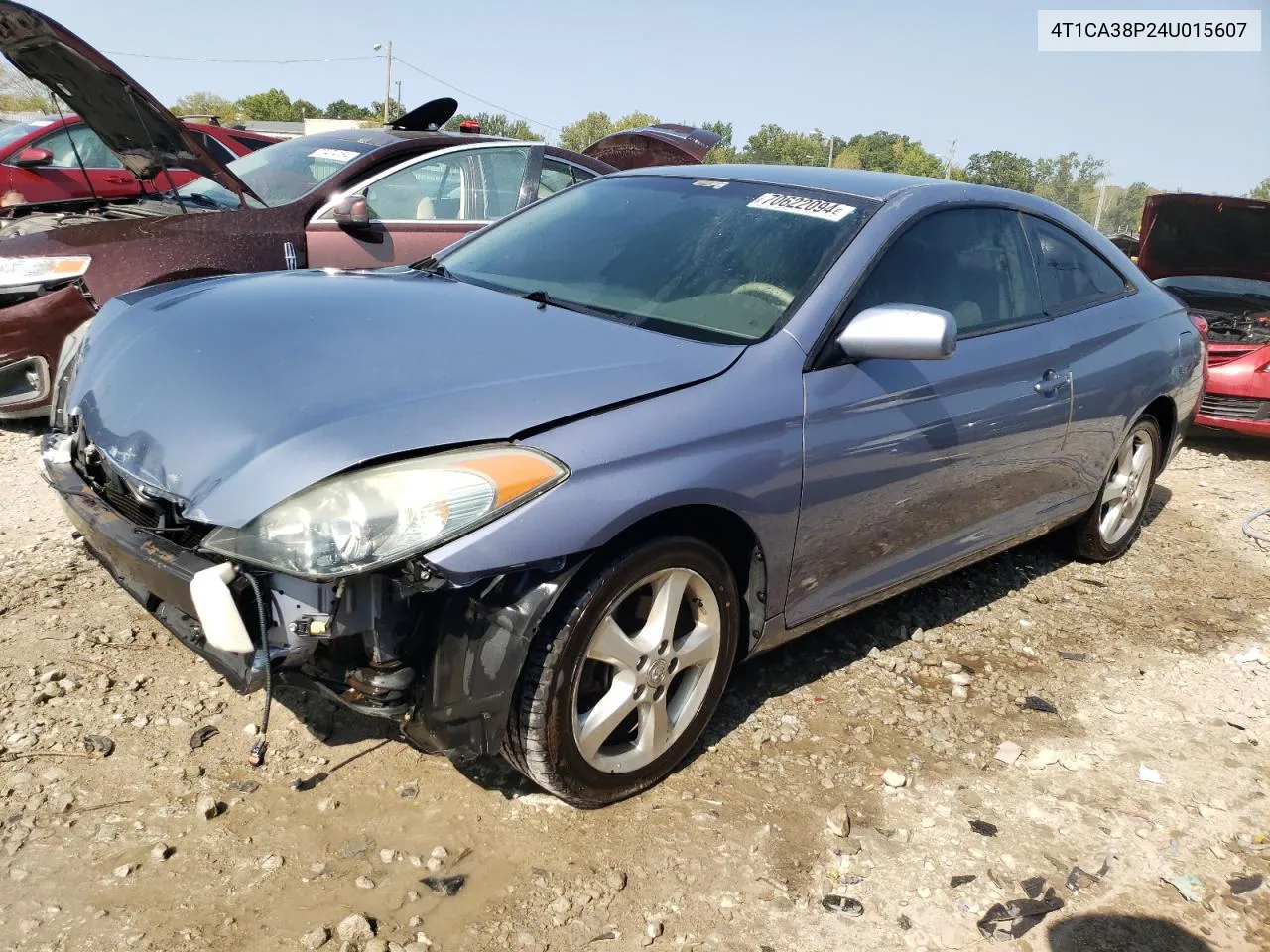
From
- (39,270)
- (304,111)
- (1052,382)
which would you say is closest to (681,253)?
(1052,382)

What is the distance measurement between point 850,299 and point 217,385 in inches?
68.2

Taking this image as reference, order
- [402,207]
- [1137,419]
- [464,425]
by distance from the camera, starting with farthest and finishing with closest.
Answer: [402,207]
[1137,419]
[464,425]

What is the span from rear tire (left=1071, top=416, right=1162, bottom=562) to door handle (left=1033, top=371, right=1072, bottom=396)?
2.80ft

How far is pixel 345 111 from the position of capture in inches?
3339

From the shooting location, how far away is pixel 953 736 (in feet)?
10.6

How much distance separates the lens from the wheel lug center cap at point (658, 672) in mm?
2600

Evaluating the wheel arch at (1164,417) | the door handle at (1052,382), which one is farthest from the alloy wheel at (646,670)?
the wheel arch at (1164,417)

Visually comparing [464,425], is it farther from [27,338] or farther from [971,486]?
[27,338]

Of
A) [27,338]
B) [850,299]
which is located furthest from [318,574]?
[27,338]

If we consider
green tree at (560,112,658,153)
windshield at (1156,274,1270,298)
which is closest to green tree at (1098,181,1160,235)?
green tree at (560,112,658,153)

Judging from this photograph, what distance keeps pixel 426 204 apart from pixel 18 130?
15.9 ft

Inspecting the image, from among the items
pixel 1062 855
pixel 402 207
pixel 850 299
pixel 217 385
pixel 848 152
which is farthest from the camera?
pixel 848 152

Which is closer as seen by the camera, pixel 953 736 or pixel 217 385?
pixel 217 385

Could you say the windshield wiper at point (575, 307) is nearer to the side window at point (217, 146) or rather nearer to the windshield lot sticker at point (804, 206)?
the windshield lot sticker at point (804, 206)
